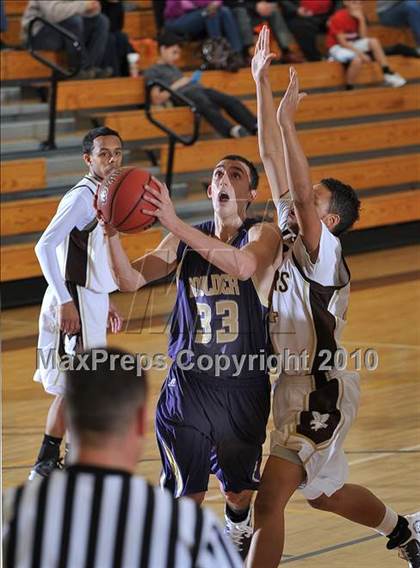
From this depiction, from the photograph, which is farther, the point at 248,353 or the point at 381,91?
the point at 381,91

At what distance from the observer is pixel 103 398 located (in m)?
2.32

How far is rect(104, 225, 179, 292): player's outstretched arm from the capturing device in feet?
14.2

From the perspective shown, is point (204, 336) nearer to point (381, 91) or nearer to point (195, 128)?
point (195, 128)

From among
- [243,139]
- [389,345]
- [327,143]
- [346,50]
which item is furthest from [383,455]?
[346,50]

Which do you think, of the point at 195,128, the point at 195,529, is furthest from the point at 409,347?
the point at 195,529

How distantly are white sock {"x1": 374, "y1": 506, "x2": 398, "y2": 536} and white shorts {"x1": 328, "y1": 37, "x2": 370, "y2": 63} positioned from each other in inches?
417

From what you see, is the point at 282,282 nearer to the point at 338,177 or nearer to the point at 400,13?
the point at 338,177

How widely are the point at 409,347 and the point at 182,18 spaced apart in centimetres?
599

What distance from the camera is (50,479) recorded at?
7.72ft

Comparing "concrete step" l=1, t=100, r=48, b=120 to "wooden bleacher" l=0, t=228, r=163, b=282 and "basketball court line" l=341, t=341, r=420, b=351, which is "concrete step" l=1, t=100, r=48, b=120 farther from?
"basketball court line" l=341, t=341, r=420, b=351

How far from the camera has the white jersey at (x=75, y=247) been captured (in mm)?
5922

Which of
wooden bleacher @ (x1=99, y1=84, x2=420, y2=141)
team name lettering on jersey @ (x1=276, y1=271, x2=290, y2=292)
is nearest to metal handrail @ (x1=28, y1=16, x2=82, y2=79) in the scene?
wooden bleacher @ (x1=99, y1=84, x2=420, y2=141)

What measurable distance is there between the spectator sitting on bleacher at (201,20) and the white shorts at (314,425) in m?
9.64

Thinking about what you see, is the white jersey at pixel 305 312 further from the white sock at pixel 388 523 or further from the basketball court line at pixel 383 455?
the basketball court line at pixel 383 455
